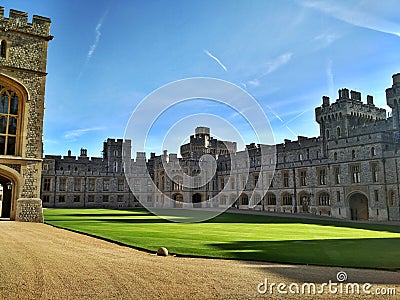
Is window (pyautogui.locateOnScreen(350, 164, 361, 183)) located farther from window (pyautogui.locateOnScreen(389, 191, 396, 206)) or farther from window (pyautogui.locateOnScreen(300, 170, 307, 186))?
window (pyautogui.locateOnScreen(300, 170, 307, 186))

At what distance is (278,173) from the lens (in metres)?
36.9

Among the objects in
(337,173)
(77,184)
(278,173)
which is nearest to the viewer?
(337,173)

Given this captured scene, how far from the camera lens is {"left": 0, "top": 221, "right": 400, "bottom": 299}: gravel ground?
4.60 metres

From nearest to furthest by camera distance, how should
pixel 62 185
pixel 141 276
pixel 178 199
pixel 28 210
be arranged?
pixel 141 276 → pixel 28 210 → pixel 62 185 → pixel 178 199

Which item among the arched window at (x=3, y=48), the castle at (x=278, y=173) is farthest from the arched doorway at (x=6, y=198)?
the castle at (x=278, y=173)

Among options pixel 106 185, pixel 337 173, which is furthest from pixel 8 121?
pixel 106 185

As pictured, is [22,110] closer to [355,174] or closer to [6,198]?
[6,198]

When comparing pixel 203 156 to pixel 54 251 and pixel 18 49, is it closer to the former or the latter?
pixel 18 49

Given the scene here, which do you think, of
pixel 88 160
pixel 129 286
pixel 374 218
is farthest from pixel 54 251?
pixel 88 160

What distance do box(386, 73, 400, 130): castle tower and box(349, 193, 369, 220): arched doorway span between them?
6098mm

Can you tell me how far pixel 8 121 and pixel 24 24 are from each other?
15.7 feet

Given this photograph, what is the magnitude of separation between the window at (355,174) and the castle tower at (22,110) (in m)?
22.7

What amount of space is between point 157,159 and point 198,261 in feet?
147

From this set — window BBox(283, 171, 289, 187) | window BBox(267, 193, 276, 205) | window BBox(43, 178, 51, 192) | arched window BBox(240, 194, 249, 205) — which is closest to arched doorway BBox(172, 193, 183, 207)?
arched window BBox(240, 194, 249, 205)
